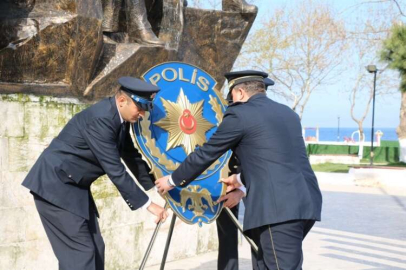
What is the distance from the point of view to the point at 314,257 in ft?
28.2

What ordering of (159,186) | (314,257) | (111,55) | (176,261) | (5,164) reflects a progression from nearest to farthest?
(159,186)
(5,164)
(111,55)
(176,261)
(314,257)

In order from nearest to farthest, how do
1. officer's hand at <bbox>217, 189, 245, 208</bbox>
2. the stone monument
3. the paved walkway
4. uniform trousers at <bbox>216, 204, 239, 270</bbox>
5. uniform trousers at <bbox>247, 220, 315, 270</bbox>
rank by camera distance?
uniform trousers at <bbox>247, 220, 315, 270</bbox> → officer's hand at <bbox>217, 189, 245, 208</bbox> → uniform trousers at <bbox>216, 204, 239, 270</bbox> → the stone monument → the paved walkway

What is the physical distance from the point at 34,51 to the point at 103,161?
202 centimetres

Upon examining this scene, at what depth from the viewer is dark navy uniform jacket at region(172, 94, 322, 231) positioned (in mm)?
4695

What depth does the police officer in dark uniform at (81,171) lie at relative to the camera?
15.4 feet

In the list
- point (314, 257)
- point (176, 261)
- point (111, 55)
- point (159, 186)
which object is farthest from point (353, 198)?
point (159, 186)

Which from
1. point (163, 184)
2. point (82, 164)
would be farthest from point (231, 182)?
point (82, 164)

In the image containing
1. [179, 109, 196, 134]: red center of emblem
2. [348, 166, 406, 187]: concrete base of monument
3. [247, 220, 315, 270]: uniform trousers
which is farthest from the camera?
[348, 166, 406, 187]: concrete base of monument

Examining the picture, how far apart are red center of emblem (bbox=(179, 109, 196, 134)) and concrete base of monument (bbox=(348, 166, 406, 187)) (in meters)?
14.9

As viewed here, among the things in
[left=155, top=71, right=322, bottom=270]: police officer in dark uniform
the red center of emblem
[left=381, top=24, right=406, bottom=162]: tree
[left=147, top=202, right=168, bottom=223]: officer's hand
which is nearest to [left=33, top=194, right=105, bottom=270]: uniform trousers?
[left=147, top=202, right=168, bottom=223]: officer's hand

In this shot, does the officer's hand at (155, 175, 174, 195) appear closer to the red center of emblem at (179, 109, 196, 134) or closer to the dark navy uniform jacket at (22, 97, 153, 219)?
the dark navy uniform jacket at (22, 97, 153, 219)

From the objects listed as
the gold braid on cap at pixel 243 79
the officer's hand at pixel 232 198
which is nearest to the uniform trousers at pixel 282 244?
the officer's hand at pixel 232 198

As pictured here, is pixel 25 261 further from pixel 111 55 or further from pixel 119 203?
pixel 111 55

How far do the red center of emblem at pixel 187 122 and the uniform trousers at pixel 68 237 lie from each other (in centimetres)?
103
